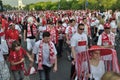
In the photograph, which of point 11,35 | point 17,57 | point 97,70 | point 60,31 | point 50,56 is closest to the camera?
point 97,70

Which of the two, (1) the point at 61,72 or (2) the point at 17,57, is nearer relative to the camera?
(2) the point at 17,57

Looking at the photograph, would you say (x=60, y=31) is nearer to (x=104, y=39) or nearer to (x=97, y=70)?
(x=104, y=39)

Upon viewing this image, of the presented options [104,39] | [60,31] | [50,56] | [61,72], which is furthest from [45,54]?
[60,31]

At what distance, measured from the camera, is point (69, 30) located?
1380 centimetres

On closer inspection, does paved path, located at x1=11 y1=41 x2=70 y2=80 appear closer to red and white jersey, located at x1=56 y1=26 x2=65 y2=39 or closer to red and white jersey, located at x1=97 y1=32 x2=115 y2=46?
red and white jersey, located at x1=56 y1=26 x2=65 y2=39

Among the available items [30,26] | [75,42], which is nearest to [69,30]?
[30,26]

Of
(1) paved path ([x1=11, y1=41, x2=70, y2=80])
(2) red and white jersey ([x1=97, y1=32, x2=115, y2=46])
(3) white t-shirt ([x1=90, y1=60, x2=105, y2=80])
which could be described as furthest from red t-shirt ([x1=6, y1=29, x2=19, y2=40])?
(3) white t-shirt ([x1=90, y1=60, x2=105, y2=80])

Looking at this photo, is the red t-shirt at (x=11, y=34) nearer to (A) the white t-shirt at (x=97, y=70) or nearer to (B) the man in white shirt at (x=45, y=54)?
(B) the man in white shirt at (x=45, y=54)

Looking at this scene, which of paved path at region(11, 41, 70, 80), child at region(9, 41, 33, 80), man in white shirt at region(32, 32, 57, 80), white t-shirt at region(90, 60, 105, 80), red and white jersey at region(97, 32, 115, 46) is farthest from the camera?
paved path at region(11, 41, 70, 80)

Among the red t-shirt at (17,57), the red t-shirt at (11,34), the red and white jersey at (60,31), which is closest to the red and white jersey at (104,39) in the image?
the red t-shirt at (17,57)

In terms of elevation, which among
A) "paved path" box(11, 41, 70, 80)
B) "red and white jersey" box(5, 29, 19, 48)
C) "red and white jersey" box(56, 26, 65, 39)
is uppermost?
"red and white jersey" box(5, 29, 19, 48)

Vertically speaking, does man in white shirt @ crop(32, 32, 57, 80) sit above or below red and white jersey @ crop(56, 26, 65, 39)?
above

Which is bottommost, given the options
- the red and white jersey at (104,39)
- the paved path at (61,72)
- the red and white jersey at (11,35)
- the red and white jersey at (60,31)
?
the paved path at (61,72)

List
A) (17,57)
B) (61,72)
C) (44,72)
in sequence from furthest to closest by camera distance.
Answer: (61,72), (17,57), (44,72)
